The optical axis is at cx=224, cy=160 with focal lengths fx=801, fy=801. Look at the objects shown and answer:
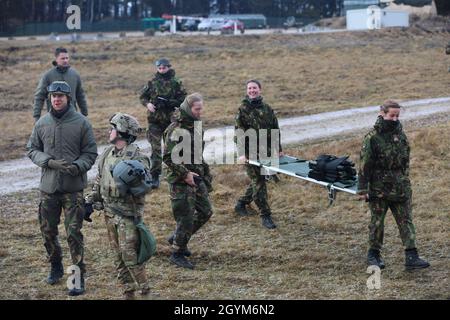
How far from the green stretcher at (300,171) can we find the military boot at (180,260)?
175cm

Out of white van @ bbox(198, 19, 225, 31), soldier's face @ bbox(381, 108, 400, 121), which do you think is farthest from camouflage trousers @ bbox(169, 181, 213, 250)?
white van @ bbox(198, 19, 225, 31)

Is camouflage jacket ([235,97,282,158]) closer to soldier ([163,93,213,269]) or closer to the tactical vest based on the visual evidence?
soldier ([163,93,213,269])

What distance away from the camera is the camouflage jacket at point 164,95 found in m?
11.0

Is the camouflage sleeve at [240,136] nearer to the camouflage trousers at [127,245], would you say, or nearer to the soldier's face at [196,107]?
the soldier's face at [196,107]

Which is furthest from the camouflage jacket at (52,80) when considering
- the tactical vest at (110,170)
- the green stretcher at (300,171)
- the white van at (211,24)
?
the white van at (211,24)

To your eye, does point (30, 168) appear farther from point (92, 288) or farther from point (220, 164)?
point (92, 288)

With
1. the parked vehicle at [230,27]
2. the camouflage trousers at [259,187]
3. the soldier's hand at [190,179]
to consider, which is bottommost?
the camouflage trousers at [259,187]

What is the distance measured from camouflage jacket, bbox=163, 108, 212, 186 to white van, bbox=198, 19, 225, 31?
49487 mm

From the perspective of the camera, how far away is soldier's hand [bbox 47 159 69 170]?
23.8 feet

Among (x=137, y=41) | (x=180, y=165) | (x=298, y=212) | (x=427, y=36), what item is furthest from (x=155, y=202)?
(x=427, y=36)

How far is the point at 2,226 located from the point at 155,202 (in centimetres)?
210

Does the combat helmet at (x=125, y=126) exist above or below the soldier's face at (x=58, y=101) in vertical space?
below

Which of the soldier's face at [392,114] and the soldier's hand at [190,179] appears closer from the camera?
the soldier's face at [392,114]

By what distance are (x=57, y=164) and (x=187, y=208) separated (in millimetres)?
1473
